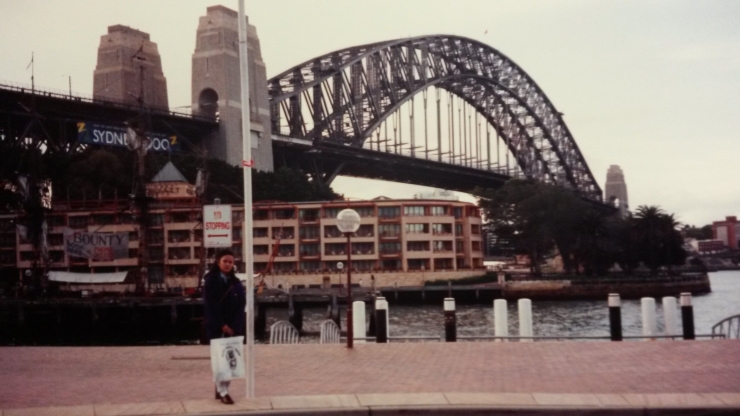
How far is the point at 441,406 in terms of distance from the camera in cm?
988

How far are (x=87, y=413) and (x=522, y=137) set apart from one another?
149801mm

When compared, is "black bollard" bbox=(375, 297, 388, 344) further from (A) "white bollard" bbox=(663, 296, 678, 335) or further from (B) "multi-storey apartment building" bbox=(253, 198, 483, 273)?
(B) "multi-storey apartment building" bbox=(253, 198, 483, 273)

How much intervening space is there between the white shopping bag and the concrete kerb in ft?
1.20

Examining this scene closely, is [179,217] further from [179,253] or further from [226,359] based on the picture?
[226,359]

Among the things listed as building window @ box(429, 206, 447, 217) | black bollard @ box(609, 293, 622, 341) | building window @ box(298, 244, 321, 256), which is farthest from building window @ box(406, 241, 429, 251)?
black bollard @ box(609, 293, 622, 341)

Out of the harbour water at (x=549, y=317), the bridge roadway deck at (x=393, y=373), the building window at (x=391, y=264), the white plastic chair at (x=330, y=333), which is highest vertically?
the building window at (x=391, y=264)

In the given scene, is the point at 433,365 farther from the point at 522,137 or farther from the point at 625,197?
the point at 625,197

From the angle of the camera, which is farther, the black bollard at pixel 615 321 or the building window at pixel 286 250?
the building window at pixel 286 250

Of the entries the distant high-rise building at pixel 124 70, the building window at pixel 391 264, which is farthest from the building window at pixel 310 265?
the distant high-rise building at pixel 124 70

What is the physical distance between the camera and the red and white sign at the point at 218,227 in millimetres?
18750

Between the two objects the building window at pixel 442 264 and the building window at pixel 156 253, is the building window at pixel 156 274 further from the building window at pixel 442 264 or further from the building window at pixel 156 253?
the building window at pixel 442 264

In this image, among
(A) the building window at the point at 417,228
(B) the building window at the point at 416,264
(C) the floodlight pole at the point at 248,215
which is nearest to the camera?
(C) the floodlight pole at the point at 248,215

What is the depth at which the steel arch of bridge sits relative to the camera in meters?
112

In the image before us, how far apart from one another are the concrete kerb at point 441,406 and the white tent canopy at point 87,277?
71.2 meters
